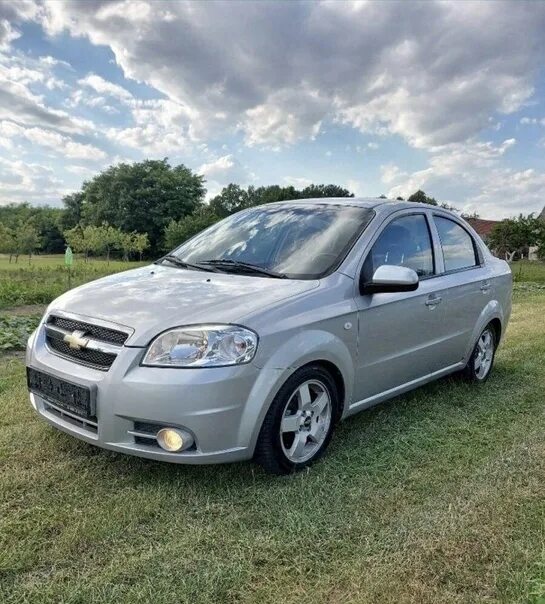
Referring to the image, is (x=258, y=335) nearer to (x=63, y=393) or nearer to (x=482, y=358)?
(x=63, y=393)

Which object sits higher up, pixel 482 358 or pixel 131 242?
pixel 482 358

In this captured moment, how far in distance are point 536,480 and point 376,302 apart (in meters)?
1.38

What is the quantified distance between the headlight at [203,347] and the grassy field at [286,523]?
2.39 ft

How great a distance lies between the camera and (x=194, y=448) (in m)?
2.81

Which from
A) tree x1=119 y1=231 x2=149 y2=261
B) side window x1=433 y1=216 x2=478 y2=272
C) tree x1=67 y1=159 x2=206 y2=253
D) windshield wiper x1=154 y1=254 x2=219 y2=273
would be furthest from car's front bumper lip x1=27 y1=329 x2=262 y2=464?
tree x1=67 y1=159 x2=206 y2=253

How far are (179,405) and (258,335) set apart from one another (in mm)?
525

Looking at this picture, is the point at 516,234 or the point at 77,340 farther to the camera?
the point at 516,234

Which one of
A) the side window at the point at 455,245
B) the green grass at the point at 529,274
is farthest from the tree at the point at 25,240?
the side window at the point at 455,245

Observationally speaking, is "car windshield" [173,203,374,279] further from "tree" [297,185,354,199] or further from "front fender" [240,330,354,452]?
"tree" [297,185,354,199]

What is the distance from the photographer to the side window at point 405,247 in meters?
3.74

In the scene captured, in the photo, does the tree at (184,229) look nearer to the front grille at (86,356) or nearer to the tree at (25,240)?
the tree at (25,240)

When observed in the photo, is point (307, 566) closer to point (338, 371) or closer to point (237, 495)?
point (237, 495)

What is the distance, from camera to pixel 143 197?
70438 millimetres

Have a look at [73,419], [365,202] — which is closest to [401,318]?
[365,202]
